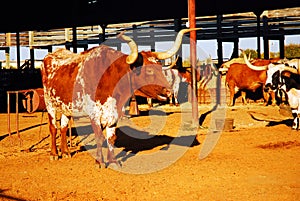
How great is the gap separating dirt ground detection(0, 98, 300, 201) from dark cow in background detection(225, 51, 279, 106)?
528 cm

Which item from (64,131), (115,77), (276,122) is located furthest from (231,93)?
(115,77)

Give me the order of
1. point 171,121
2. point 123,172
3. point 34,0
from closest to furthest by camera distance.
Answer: point 123,172, point 171,121, point 34,0

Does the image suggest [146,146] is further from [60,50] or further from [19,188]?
[19,188]

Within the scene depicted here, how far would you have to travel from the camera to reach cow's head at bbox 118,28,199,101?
30.2ft

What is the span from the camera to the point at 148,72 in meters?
9.29

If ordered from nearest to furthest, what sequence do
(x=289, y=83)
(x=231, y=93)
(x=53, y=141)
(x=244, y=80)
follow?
(x=53, y=141)
(x=289, y=83)
(x=244, y=80)
(x=231, y=93)

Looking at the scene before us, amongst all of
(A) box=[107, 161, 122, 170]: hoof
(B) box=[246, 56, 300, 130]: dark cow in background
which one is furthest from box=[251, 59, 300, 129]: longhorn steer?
(A) box=[107, 161, 122, 170]: hoof

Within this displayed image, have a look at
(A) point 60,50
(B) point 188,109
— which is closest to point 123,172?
(A) point 60,50

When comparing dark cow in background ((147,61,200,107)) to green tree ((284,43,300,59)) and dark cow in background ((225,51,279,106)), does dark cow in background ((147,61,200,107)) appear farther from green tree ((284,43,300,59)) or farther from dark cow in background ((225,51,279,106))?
green tree ((284,43,300,59))

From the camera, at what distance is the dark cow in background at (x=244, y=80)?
2122cm

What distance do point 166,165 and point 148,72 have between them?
1.75 metres

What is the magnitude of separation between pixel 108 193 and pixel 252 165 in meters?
3.06

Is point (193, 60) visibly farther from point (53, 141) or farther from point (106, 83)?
point (106, 83)

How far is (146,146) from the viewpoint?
39.6 feet
